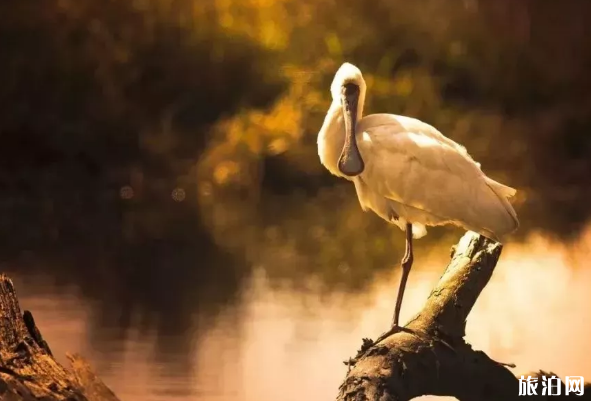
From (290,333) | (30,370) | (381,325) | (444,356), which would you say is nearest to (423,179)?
(444,356)

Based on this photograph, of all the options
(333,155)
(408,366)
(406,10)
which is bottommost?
(408,366)

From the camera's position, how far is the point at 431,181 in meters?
2.63

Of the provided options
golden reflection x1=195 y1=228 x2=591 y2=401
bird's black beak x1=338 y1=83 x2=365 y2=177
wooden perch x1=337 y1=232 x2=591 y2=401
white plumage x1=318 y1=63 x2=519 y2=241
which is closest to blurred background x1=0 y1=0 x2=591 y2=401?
golden reflection x1=195 y1=228 x2=591 y2=401

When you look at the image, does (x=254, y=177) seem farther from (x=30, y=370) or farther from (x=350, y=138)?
(x=30, y=370)

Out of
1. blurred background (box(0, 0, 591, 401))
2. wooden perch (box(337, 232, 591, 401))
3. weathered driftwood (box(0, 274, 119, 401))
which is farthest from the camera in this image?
blurred background (box(0, 0, 591, 401))

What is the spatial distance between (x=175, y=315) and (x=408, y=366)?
1.34 m

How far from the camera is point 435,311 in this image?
271cm

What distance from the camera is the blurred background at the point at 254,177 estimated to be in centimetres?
334

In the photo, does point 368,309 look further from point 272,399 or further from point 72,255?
point 72,255

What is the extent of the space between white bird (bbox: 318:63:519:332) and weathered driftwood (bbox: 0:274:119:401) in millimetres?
1036

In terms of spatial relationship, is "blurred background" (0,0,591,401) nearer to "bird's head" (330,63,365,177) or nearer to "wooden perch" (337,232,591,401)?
"wooden perch" (337,232,591,401)

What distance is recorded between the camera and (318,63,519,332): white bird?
2623 millimetres

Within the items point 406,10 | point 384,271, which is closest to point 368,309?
point 384,271

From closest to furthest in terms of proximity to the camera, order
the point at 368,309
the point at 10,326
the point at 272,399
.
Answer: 1. the point at 10,326
2. the point at 272,399
3. the point at 368,309
